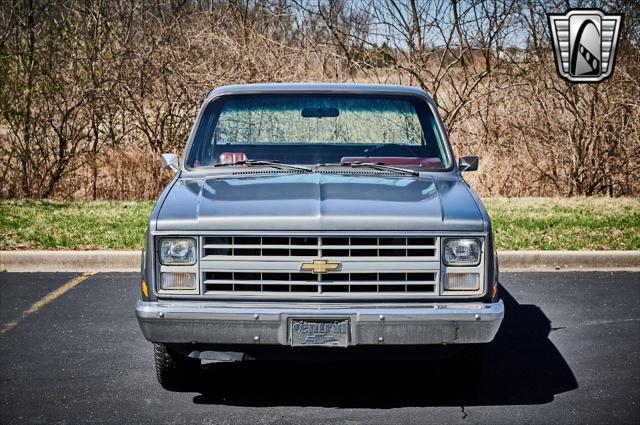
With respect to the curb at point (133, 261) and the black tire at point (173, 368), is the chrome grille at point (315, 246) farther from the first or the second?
the curb at point (133, 261)

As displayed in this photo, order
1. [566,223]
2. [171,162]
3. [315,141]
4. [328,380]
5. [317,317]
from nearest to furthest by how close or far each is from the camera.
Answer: [317,317] < [328,380] < [171,162] < [315,141] < [566,223]

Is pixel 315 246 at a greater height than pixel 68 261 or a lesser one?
greater

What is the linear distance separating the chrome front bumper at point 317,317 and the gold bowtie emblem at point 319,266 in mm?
186

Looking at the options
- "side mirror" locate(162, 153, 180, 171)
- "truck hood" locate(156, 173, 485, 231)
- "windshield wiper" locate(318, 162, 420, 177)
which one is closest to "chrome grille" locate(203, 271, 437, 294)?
"truck hood" locate(156, 173, 485, 231)

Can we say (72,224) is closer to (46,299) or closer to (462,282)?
(46,299)

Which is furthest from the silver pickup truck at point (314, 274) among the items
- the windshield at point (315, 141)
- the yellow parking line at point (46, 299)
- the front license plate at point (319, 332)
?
the yellow parking line at point (46, 299)

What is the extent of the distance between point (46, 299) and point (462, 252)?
4.36m

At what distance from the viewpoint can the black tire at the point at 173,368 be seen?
4.96 m

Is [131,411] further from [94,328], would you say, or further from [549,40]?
[549,40]

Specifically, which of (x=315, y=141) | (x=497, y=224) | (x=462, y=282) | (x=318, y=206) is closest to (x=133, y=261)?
(x=315, y=141)

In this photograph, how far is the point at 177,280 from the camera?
4.56m

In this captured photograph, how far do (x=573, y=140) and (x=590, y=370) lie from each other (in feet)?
29.6

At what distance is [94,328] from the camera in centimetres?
662

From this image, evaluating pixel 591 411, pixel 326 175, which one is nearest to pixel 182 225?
pixel 326 175
